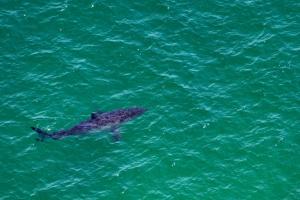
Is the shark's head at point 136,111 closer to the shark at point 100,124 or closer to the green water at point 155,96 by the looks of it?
the shark at point 100,124

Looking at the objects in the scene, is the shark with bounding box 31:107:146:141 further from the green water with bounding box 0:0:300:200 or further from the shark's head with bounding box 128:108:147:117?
the green water with bounding box 0:0:300:200

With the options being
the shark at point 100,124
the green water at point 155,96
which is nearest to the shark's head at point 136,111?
the shark at point 100,124

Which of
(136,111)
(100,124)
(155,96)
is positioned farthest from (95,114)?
(155,96)

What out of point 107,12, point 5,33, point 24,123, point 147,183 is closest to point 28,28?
point 5,33

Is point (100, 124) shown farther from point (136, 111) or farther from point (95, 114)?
point (136, 111)

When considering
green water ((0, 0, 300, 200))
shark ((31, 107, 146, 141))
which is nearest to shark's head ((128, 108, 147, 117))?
shark ((31, 107, 146, 141))

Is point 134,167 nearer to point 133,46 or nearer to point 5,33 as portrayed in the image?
point 133,46

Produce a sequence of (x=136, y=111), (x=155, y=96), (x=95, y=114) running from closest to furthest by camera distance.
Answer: (x=95, y=114) → (x=136, y=111) → (x=155, y=96)
